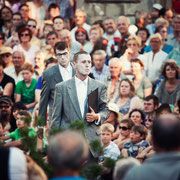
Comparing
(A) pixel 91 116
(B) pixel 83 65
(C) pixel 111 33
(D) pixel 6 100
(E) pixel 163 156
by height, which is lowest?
(D) pixel 6 100

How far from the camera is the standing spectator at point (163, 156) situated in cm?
381

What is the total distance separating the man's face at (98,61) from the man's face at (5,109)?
2069mm

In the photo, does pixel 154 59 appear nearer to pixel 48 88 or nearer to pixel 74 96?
pixel 48 88

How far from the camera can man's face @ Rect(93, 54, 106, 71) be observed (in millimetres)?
11828

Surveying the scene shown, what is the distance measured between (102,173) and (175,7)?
42.2 ft

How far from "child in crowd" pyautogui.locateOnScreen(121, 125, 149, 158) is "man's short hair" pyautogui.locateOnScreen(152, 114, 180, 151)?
4.99 m

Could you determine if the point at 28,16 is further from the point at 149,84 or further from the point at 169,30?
A: the point at 149,84

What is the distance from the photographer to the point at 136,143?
357 inches

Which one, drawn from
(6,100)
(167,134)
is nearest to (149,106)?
(6,100)

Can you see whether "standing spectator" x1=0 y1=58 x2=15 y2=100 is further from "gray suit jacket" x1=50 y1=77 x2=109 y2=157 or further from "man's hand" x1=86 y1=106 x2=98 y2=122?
"man's hand" x1=86 y1=106 x2=98 y2=122

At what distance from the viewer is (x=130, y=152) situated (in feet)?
29.4

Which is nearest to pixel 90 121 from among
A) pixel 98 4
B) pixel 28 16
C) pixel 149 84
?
pixel 149 84

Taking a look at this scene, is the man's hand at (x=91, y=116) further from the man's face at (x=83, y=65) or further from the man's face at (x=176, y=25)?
the man's face at (x=176, y=25)

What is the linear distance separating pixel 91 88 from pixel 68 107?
0.36 m
